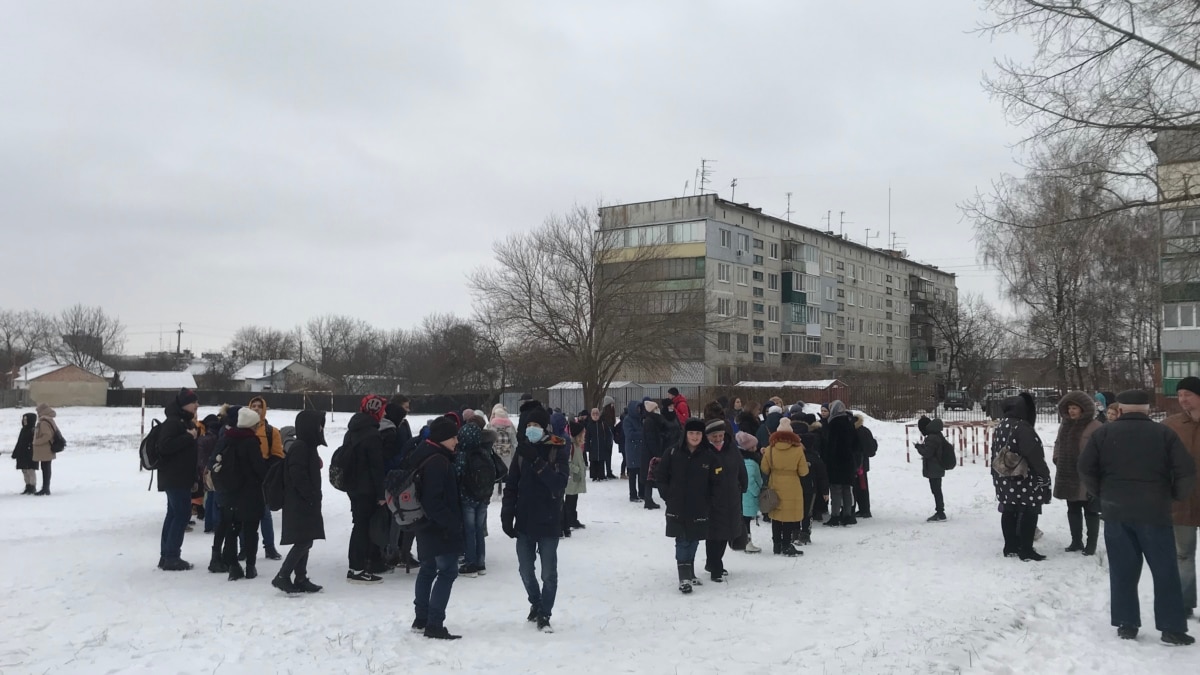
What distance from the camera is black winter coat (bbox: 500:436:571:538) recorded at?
7215 millimetres

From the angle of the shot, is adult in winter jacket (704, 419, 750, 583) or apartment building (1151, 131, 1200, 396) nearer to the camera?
adult in winter jacket (704, 419, 750, 583)

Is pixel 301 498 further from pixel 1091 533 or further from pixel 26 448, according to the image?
pixel 26 448

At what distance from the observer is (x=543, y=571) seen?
7.23 metres

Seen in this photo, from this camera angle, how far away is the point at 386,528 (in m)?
8.98

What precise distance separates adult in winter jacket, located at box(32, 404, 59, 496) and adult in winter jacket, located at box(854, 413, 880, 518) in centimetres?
1423

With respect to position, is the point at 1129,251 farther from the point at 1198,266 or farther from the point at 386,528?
the point at 386,528

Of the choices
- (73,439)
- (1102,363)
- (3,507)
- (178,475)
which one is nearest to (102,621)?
(178,475)

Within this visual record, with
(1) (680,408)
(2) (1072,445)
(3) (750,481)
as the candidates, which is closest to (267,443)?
(3) (750,481)

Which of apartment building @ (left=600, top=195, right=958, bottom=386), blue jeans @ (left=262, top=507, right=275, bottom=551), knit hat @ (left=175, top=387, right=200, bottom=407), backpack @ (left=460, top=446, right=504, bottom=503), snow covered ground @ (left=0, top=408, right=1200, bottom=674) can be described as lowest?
snow covered ground @ (left=0, top=408, right=1200, bottom=674)

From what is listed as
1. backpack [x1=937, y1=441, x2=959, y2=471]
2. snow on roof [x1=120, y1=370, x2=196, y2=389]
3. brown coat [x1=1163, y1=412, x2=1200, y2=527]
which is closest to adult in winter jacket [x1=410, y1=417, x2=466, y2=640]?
brown coat [x1=1163, y1=412, x2=1200, y2=527]

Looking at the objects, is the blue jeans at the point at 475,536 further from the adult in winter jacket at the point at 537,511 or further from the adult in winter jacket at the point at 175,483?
the adult in winter jacket at the point at 175,483

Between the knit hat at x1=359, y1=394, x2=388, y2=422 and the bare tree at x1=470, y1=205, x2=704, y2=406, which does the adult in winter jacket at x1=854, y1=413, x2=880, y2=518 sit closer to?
the knit hat at x1=359, y1=394, x2=388, y2=422

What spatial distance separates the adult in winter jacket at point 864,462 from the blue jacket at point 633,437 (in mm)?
3774

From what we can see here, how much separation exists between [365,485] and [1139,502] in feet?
22.3
